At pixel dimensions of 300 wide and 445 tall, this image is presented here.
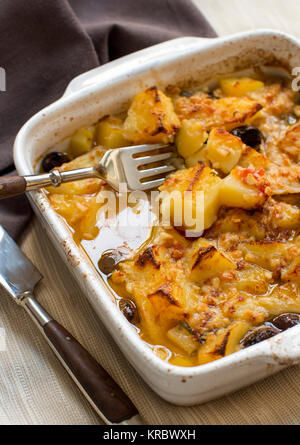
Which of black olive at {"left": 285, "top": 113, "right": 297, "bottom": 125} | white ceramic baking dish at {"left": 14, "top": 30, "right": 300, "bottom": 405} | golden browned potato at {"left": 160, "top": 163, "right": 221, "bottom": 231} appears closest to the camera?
white ceramic baking dish at {"left": 14, "top": 30, "right": 300, "bottom": 405}

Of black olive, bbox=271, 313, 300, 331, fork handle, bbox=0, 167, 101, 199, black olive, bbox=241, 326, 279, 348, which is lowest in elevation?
black olive, bbox=271, 313, 300, 331

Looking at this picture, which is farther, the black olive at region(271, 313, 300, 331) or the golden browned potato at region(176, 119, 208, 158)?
the golden browned potato at region(176, 119, 208, 158)

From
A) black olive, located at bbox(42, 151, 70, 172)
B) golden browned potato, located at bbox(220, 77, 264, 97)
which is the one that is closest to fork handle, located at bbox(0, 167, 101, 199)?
black olive, located at bbox(42, 151, 70, 172)

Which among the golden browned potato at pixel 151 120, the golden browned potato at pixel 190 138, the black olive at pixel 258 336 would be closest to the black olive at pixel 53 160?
the golden browned potato at pixel 151 120

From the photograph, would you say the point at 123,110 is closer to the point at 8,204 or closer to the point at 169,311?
the point at 8,204

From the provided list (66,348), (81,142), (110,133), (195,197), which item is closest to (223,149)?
(195,197)

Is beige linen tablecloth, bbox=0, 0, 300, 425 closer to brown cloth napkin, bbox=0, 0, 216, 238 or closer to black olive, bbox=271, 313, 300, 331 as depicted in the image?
black olive, bbox=271, 313, 300, 331

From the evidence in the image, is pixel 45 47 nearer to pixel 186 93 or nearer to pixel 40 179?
pixel 186 93
